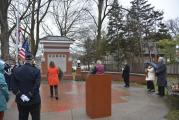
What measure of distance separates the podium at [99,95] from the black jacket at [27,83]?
324 cm

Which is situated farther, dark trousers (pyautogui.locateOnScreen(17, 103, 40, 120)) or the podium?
the podium

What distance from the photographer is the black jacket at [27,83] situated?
8466 mm

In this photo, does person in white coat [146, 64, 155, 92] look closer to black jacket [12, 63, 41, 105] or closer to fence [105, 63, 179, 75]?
fence [105, 63, 179, 75]

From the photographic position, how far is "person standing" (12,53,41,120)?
844 cm

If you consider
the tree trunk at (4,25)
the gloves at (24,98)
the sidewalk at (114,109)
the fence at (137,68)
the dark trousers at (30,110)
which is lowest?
the sidewalk at (114,109)

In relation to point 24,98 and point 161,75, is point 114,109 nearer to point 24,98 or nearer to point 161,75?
point 161,75

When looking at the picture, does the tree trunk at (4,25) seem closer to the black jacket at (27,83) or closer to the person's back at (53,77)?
the person's back at (53,77)

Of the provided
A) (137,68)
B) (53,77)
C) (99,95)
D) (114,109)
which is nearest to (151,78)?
(53,77)

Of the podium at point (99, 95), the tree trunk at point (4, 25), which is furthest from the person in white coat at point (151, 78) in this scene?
the tree trunk at point (4, 25)

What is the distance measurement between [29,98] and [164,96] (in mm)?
9565

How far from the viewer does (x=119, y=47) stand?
63156 millimetres

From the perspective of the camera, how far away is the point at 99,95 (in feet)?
38.2

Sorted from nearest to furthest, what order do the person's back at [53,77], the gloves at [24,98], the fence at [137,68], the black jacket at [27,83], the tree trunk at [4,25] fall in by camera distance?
1. the gloves at [24,98]
2. the black jacket at [27,83]
3. the person's back at [53,77]
4. the tree trunk at [4,25]
5. the fence at [137,68]

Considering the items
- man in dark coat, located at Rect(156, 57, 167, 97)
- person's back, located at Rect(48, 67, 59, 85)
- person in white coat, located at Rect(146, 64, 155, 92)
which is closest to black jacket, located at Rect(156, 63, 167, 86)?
man in dark coat, located at Rect(156, 57, 167, 97)
